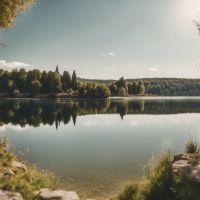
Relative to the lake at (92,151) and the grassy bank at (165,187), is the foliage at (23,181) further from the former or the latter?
the grassy bank at (165,187)

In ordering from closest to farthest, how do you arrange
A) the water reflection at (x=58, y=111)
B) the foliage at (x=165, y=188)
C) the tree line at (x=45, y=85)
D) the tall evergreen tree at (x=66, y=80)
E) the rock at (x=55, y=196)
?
the foliage at (x=165, y=188) → the rock at (x=55, y=196) → the water reflection at (x=58, y=111) → the tree line at (x=45, y=85) → the tall evergreen tree at (x=66, y=80)

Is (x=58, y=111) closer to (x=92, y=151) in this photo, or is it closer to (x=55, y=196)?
(x=92, y=151)

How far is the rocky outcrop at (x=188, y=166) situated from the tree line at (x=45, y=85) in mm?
150226

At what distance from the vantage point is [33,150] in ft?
97.6

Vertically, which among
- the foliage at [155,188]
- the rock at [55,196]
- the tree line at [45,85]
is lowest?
the rock at [55,196]

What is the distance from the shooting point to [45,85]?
166875 mm

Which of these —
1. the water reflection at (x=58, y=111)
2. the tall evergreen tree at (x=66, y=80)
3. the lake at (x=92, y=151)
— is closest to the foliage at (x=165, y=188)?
the lake at (x=92, y=151)

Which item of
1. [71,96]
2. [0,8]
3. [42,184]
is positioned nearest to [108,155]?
[42,184]

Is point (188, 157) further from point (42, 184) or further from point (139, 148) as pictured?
point (139, 148)

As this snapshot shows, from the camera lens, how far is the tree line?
164m

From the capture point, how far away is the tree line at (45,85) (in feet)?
539

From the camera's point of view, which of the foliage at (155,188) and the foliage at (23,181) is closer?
the foliage at (155,188)

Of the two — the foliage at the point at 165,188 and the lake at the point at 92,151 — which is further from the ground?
the foliage at the point at 165,188

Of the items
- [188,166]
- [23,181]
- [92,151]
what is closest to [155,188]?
[188,166]
